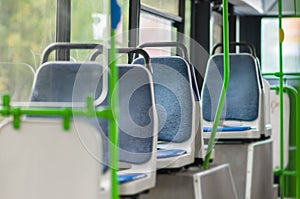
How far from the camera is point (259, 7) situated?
269 inches

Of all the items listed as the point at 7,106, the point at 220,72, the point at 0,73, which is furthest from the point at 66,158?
the point at 220,72

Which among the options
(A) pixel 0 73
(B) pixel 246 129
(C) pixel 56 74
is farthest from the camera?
(B) pixel 246 129

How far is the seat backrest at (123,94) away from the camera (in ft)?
8.93

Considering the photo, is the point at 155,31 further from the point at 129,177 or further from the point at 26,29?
the point at 129,177

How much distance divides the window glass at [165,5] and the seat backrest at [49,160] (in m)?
2.32

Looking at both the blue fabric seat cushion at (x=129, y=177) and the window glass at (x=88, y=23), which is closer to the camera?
the blue fabric seat cushion at (x=129, y=177)

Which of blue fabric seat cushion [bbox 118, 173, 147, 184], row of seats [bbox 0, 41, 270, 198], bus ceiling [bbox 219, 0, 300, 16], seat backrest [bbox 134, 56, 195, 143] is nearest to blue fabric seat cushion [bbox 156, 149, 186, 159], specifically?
row of seats [bbox 0, 41, 270, 198]

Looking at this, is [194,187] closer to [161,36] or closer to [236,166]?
[236,166]

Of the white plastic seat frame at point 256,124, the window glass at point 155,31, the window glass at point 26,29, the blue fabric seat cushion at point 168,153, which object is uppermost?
the window glass at point 155,31

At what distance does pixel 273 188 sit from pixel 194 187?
176 centimetres

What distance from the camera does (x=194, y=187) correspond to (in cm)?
345

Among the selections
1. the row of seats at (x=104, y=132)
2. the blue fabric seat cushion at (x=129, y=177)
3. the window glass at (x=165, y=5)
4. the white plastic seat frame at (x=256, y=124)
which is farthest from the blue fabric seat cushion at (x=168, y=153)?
the window glass at (x=165, y=5)

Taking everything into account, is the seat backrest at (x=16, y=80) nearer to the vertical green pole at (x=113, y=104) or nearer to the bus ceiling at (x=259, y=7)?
the vertical green pole at (x=113, y=104)

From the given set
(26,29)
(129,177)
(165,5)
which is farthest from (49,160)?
(165,5)
